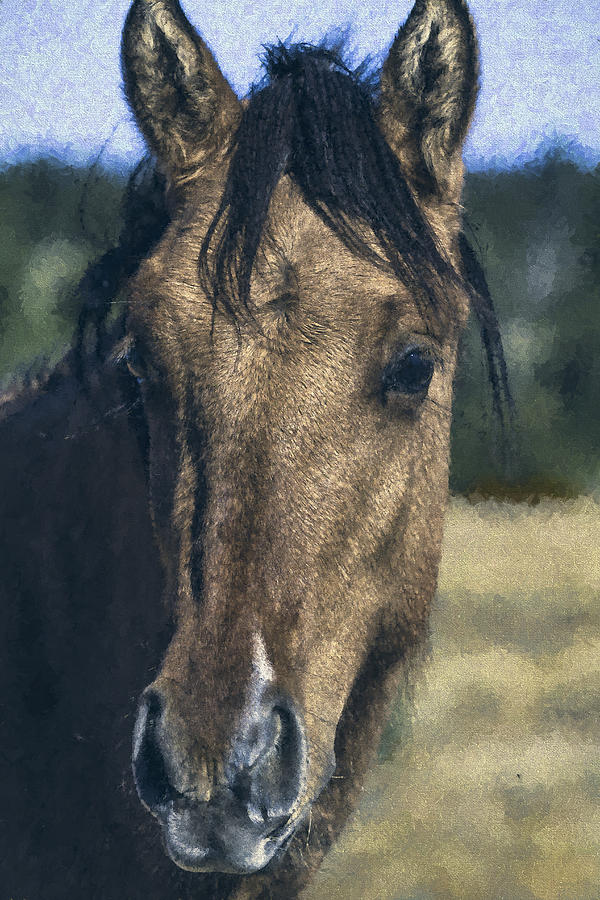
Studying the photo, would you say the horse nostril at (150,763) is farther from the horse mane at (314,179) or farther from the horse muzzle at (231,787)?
the horse mane at (314,179)

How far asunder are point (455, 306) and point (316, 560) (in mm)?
1166

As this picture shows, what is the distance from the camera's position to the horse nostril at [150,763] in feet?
5.73

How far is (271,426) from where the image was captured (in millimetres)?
2021

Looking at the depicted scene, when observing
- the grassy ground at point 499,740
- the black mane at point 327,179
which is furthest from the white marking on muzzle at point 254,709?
the grassy ground at point 499,740

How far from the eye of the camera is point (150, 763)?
1.77 metres

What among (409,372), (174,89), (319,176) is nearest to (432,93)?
(319,176)

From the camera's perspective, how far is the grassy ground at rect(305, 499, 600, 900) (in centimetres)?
585

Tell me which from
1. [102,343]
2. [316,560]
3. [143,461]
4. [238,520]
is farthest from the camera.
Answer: [102,343]

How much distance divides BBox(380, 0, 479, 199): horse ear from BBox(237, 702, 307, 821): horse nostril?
2.05 m

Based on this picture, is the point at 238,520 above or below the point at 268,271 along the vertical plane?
below

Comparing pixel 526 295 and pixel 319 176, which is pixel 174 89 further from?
pixel 526 295

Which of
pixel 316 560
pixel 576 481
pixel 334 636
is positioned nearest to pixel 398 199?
pixel 316 560

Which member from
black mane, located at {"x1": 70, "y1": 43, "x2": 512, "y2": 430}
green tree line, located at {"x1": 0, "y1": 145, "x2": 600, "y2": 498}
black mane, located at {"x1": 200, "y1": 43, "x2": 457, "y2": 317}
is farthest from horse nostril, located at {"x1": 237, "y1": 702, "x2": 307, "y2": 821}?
green tree line, located at {"x1": 0, "y1": 145, "x2": 600, "y2": 498}

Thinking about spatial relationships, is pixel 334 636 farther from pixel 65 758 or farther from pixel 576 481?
pixel 576 481
